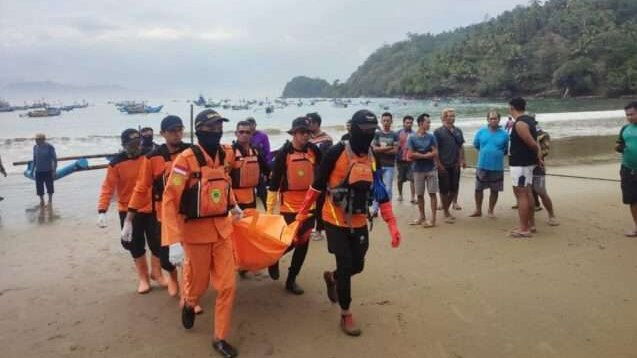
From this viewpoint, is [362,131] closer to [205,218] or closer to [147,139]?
[205,218]

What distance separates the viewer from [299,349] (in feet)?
13.3

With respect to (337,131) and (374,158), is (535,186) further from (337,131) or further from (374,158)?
(337,131)

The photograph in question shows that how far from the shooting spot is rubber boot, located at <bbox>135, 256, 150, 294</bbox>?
549 cm

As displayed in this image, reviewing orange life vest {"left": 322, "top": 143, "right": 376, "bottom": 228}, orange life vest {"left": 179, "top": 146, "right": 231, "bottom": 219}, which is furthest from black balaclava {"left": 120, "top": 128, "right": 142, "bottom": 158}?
orange life vest {"left": 322, "top": 143, "right": 376, "bottom": 228}

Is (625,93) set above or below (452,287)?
above

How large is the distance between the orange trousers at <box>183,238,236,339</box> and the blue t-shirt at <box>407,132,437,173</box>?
452cm

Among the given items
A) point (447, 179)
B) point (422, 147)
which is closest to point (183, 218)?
point (422, 147)

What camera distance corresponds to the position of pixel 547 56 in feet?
307

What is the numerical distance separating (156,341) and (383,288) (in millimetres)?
2358

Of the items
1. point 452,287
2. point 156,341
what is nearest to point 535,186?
point 452,287

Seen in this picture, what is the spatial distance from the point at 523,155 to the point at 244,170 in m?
3.86

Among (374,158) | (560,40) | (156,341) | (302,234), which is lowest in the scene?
(156,341)

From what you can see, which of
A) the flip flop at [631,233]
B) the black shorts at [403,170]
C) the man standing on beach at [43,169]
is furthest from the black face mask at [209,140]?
the man standing on beach at [43,169]

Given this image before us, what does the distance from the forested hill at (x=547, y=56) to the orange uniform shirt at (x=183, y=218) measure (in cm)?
8924
